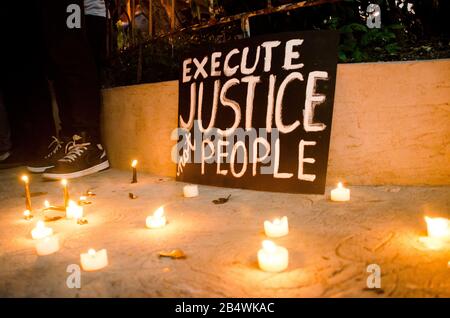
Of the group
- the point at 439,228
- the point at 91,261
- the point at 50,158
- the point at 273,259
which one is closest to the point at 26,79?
the point at 50,158

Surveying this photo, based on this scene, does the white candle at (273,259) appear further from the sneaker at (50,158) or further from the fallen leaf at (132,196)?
the sneaker at (50,158)

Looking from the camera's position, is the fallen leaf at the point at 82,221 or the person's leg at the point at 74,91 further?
the person's leg at the point at 74,91

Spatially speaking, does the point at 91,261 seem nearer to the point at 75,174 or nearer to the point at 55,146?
the point at 75,174

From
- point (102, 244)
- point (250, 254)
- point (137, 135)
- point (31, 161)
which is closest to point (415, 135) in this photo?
point (250, 254)

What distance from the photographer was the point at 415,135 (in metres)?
2.20

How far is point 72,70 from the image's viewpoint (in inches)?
126

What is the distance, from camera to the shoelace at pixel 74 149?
3.14 metres

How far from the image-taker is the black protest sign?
2.20 metres

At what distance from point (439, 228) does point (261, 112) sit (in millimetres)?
1366

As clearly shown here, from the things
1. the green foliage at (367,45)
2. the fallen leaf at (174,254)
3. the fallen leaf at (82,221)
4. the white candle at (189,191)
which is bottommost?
the fallen leaf at (82,221)

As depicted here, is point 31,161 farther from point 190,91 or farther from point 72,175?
point 190,91

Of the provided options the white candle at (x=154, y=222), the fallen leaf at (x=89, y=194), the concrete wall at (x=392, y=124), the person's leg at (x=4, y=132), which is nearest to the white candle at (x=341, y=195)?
the concrete wall at (x=392, y=124)

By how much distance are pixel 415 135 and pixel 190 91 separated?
1.78m

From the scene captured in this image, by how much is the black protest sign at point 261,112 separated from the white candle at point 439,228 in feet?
2.67
